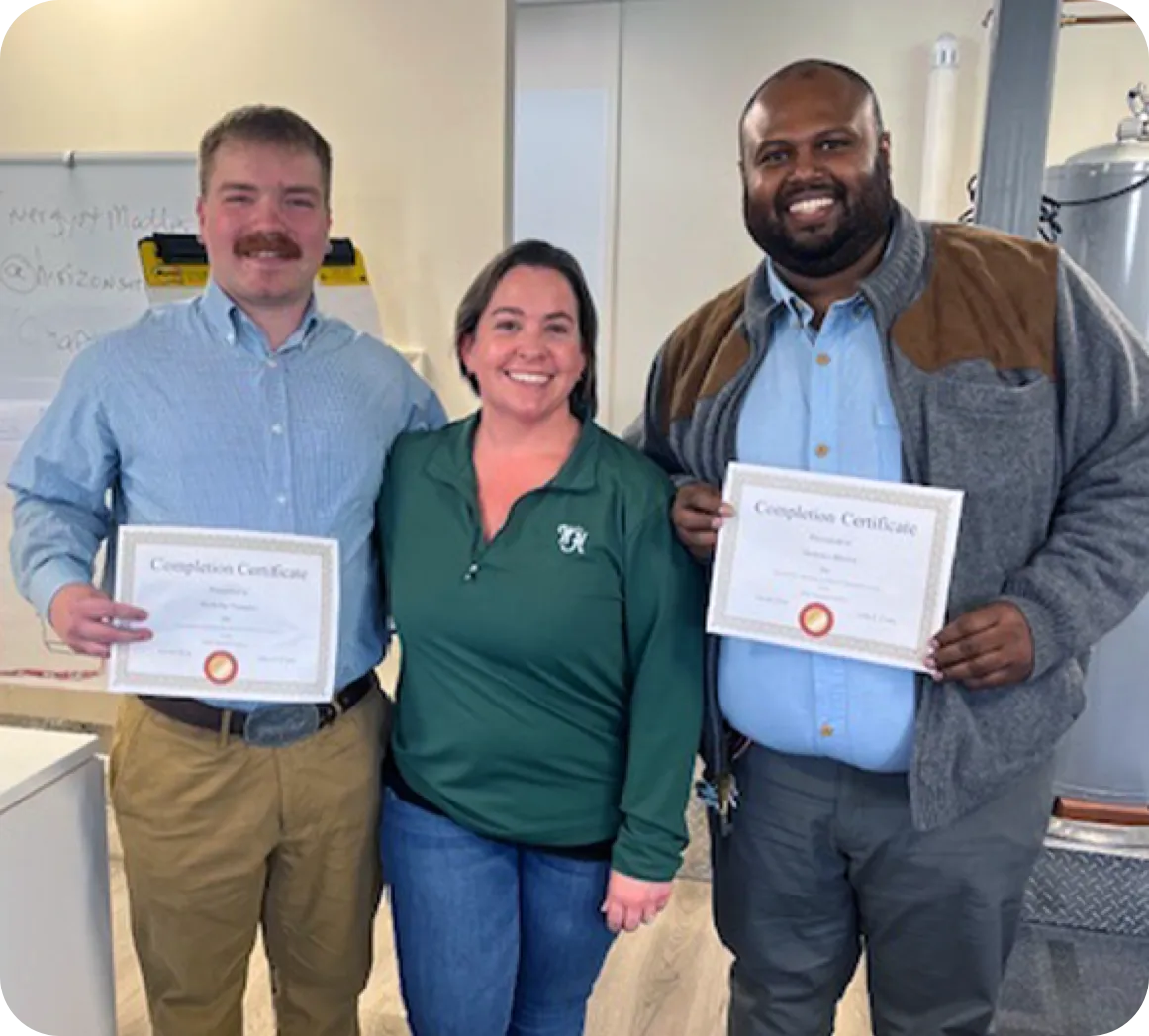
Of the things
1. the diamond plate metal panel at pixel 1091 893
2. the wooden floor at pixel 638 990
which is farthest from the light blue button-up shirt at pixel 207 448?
the diamond plate metal panel at pixel 1091 893

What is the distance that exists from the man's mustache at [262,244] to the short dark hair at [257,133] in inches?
4.5

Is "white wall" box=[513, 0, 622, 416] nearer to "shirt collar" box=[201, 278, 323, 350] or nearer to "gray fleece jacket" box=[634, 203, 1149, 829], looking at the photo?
"shirt collar" box=[201, 278, 323, 350]

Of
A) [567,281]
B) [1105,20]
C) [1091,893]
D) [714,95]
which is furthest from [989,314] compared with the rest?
[714,95]

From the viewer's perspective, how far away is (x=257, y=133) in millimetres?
1377

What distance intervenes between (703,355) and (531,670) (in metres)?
0.50

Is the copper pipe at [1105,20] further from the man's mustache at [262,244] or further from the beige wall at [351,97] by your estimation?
the man's mustache at [262,244]

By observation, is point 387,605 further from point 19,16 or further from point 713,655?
point 19,16

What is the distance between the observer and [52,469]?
1.40 meters

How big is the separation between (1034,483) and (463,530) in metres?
0.71

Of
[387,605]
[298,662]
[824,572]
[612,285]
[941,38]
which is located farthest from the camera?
[612,285]

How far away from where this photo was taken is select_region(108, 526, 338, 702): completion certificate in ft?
4.27

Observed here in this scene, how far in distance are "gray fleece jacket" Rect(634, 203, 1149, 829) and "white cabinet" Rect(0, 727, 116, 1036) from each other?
1135 mm

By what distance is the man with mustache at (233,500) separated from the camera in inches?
54.1

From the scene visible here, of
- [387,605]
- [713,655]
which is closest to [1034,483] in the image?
[713,655]
